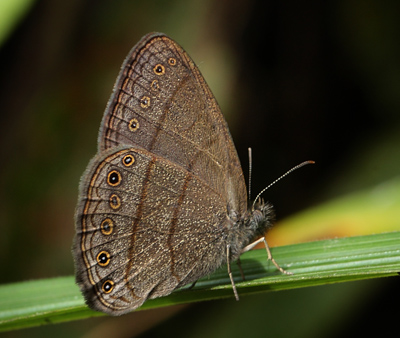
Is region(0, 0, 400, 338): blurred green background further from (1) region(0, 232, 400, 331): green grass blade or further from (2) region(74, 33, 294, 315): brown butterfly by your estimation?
(2) region(74, 33, 294, 315): brown butterfly

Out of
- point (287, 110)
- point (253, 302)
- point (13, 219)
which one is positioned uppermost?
point (287, 110)

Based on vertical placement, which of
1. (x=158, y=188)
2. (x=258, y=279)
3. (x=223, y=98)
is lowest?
(x=258, y=279)

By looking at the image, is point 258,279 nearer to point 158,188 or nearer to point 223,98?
point 158,188

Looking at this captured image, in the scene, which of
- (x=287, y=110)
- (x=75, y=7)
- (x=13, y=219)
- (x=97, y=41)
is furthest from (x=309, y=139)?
(x=13, y=219)

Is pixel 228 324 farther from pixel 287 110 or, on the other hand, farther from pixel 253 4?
pixel 253 4

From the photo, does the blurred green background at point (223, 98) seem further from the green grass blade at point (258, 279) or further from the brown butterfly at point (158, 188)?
the brown butterfly at point (158, 188)

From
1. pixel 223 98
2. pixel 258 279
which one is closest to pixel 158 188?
pixel 258 279

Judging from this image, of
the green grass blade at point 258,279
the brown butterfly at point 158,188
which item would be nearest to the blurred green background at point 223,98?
the green grass blade at point 258,279
